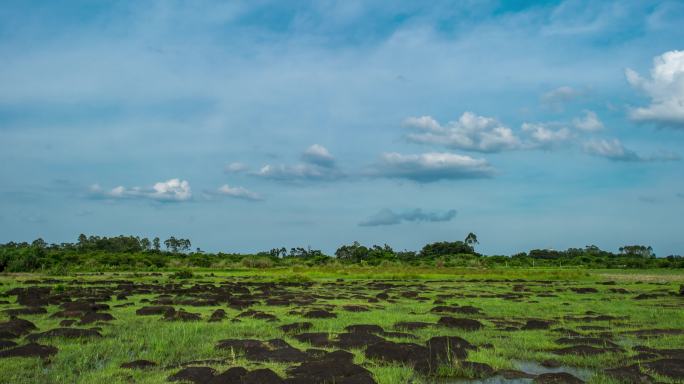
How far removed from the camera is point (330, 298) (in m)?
25.4

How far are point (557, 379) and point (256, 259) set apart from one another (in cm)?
6537

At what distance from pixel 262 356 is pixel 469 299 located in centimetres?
1615

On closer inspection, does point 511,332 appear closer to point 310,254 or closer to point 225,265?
point 225,265

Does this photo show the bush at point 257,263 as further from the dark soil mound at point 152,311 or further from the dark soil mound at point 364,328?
the dark soil mound at point 364,328

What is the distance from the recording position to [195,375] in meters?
9.41

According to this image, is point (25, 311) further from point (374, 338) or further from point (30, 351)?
point (374, 338)

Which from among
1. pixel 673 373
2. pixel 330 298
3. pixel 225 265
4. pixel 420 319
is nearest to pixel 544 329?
pixel 420 319

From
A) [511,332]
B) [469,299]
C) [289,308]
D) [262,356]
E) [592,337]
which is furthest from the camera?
[469,299]

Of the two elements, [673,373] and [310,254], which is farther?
[310,254]

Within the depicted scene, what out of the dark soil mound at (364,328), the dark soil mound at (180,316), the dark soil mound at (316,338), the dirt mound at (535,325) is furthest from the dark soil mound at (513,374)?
the dark soil mound at (180,316)

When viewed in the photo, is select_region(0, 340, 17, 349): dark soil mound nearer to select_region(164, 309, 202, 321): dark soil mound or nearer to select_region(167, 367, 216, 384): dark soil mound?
select_region(167, 367, 216, 384): dark soil mound

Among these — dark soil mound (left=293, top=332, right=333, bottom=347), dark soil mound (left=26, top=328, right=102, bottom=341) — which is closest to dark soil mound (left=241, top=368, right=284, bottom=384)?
dark soil mound (left=293, top=332, right=333, bottom=347)

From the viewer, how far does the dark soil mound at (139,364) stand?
10.2 metres

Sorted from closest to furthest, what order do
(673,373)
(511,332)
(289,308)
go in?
1. (673,373)
2. (511,332)
3. (289,308)
